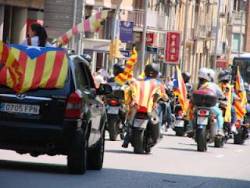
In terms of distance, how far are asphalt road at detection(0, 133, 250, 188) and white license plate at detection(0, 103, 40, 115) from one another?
2.64ft

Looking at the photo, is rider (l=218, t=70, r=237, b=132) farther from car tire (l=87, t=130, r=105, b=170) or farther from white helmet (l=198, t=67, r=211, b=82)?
car tire (l=87, t=130, r=105, b=170)

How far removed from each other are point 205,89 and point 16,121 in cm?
978

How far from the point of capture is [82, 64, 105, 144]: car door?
15977 millimetres

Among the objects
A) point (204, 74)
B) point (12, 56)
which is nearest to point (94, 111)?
point (12, 56)

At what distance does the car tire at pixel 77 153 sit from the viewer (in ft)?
48.9

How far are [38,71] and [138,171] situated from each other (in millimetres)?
2734

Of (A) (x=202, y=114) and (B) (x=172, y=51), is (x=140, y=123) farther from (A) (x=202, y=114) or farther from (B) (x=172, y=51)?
(B) (x=172, y=51)

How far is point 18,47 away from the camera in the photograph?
15648mm

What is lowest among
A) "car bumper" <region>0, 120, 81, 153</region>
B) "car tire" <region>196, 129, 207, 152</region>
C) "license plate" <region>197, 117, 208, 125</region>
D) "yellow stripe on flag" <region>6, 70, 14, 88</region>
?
"car tire" <region>196, 129, 207, 152</region>

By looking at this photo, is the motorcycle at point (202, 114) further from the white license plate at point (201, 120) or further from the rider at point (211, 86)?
the rider at point (211, 86)

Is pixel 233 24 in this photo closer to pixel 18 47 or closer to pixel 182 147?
pixel 182 147

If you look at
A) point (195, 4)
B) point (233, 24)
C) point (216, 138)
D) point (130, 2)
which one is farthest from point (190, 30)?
point (216, 138)

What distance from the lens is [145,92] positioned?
21594 millimetres

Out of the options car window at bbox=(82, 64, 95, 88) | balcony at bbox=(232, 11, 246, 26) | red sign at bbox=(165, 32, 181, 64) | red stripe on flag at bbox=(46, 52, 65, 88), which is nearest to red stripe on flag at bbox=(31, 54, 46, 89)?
red stripe on flag at bbox=(46, 52, 65, 88)
